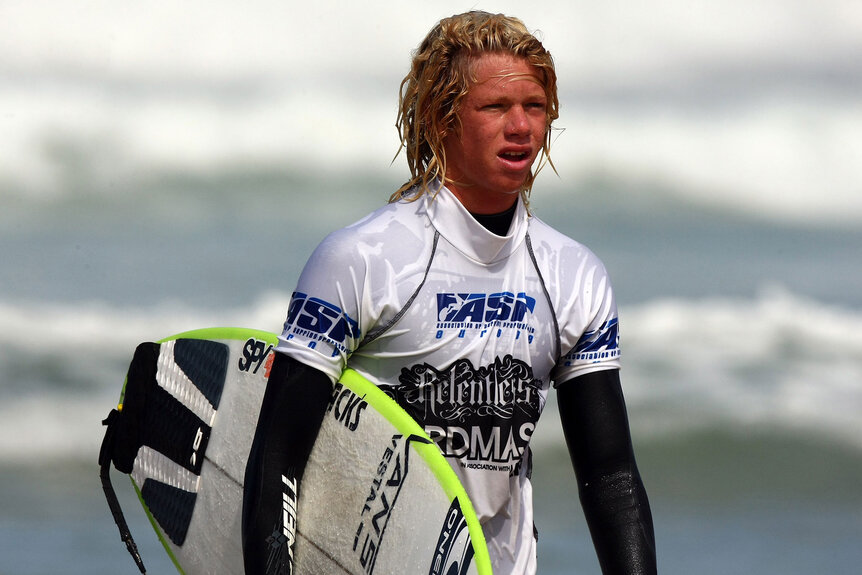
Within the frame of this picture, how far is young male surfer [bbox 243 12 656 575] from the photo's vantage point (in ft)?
10.6

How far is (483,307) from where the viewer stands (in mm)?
3311

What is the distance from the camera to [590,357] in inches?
136

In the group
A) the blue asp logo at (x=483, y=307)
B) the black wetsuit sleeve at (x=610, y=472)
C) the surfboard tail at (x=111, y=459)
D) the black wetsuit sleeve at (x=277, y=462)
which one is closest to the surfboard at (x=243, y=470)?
the surfboard tail at (x=111, y=459)

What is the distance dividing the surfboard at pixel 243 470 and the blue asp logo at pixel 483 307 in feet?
0.98

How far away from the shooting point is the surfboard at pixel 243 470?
10.5 ft

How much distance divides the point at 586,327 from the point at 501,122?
636 mm

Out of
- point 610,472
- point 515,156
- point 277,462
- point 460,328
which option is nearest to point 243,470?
point 277,462

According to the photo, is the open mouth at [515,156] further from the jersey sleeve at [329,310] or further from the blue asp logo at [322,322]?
the blue asp logo at [322,322]

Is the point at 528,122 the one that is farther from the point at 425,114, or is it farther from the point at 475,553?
the point at 475,553

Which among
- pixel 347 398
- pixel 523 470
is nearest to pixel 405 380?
pixel 347 398

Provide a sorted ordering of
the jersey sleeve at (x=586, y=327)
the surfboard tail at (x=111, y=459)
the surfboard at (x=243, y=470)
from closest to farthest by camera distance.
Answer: the surfboard at (x=243, y=470)
the jersey sleeve at (x=586, y=327)
the surfboard tail at (x=111, y=459)

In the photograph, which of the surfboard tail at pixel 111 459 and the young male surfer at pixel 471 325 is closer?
the young male surfer at pixel 471 325

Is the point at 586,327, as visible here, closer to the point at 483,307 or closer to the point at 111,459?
the point at 483,307

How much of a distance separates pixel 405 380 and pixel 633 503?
2.50 ft
